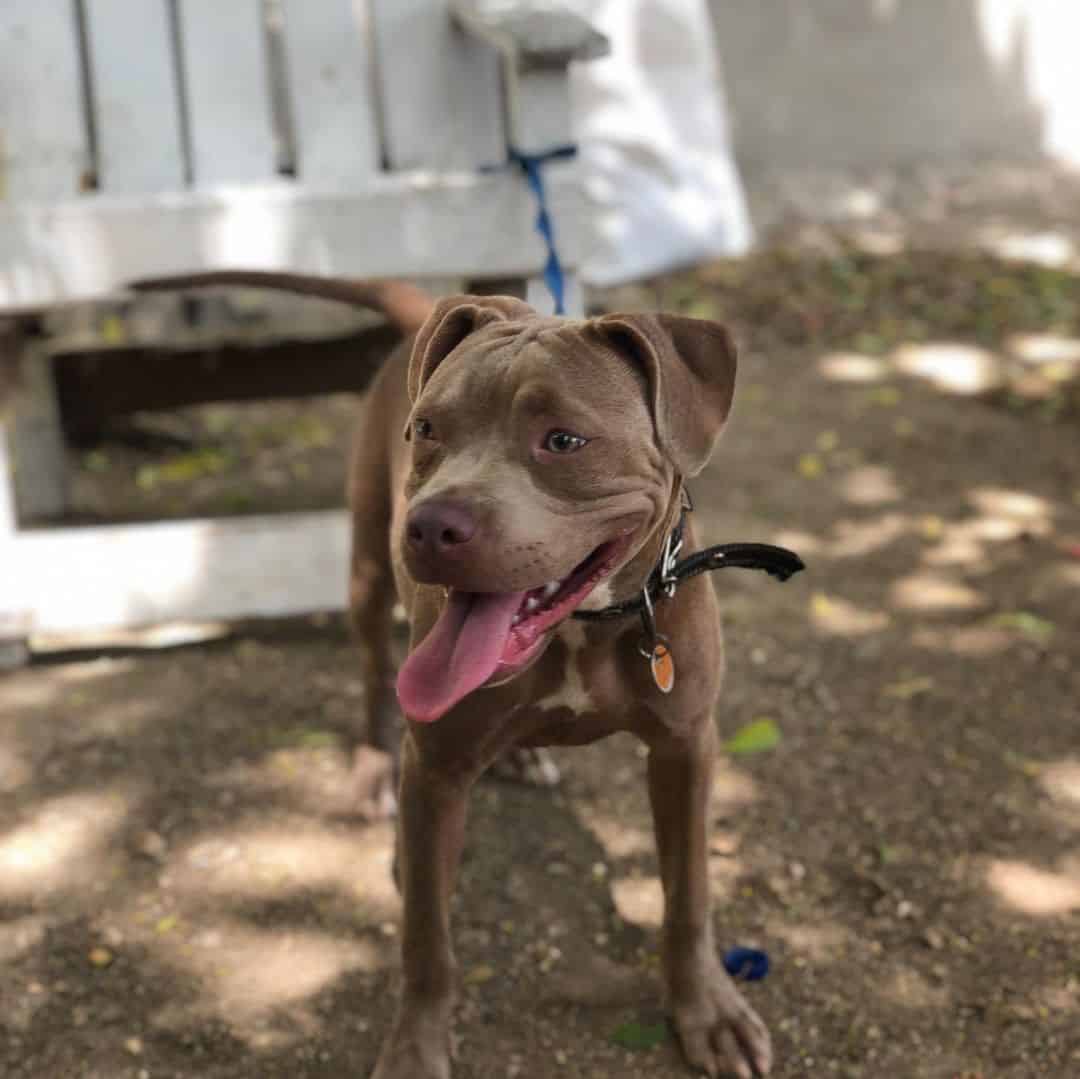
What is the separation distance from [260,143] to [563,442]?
7.54 ft

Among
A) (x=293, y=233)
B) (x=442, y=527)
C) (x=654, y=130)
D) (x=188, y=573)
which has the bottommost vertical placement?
(x=188, y=573)

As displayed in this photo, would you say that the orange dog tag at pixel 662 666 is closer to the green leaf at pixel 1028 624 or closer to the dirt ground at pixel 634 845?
the dirt ground at pixel 634 845

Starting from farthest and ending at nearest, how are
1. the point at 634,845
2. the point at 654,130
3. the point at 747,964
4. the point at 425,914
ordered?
the point at 654,130 → the point at 634,845 → the point at 747,964 → the point at 425,914

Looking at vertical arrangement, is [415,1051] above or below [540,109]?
below

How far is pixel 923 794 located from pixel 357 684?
5.30 feet

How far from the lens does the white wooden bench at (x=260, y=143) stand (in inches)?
166

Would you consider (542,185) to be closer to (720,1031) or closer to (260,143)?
(260,143)

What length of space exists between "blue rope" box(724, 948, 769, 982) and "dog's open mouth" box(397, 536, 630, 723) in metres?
1.10

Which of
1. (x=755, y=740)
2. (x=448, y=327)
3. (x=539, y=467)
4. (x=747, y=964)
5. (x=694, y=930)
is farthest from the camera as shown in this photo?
(x=755, y=740)

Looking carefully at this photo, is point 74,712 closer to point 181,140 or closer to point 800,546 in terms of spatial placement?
point 181,140

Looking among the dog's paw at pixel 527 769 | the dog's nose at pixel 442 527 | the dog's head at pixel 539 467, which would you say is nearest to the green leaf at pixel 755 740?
the dog's paw at pixel 527 769

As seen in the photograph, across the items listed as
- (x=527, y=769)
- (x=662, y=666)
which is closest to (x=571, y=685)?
(x=662, y=666)

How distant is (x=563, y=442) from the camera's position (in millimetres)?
2432

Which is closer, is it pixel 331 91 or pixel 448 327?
pixel 448 327
